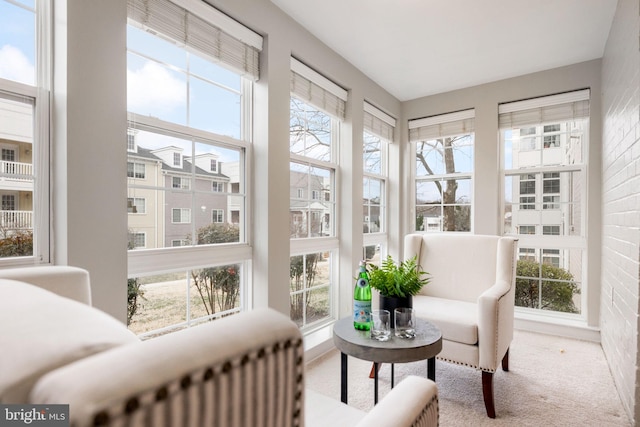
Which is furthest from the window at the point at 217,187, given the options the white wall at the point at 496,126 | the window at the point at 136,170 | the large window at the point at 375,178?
the white wall at the point at 496,126

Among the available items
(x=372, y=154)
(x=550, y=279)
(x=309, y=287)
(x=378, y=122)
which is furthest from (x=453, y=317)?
(x=378, y=122)

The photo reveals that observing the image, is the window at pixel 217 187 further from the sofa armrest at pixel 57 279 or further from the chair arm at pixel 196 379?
the chair arm at pixel 196 379

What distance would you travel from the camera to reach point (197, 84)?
2102 mm

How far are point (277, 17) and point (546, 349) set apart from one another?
347 centimetres

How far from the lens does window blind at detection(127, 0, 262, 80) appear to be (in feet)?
5.78

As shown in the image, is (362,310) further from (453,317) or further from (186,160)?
(186,160)

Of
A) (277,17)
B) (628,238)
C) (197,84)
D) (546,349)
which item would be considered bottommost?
(546,349)

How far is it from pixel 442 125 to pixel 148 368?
4.31 metres

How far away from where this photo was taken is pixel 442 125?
412 centimetres

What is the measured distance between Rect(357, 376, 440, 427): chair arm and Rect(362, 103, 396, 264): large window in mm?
2682

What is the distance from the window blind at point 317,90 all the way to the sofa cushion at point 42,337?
2.47 m

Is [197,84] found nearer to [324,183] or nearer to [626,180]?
[324,183]

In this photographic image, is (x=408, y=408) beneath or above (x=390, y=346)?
above

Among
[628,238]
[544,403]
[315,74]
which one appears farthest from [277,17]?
[544,403]
